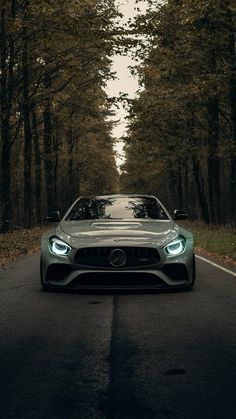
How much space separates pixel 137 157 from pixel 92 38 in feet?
98.2

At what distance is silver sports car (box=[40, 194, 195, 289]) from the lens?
7.77 metres

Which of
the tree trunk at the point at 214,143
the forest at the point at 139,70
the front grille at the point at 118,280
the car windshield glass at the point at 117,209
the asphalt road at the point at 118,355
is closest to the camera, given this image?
the asphalt road at the point at 118,355

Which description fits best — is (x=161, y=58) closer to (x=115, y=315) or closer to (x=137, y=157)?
(x=115, y=315)

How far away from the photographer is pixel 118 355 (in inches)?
197

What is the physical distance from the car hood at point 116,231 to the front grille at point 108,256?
→ 10 cm

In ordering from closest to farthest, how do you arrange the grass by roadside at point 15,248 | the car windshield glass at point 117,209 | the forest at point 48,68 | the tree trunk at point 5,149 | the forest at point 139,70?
the car windshield glass at point 117,209
the grass by roadside at point 15,248
the forest at point 48,68
the forest at point 139,70
the tree trunk at point 5,149

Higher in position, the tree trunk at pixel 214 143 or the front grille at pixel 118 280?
the tree trunk at pixel 214 143

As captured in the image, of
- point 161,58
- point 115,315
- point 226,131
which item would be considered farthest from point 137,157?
point 115,315

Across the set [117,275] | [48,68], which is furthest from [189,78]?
[117,275]

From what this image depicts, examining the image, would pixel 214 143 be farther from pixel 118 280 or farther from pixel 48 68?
pixel 118 280

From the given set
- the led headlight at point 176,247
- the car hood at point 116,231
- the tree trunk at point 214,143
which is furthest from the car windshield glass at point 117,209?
the tree trunk at point 214,143

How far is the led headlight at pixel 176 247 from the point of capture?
792 cm

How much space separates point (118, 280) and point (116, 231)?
2.27 ft

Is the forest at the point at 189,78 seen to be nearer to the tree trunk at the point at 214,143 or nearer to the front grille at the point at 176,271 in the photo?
the tree trunk at the point at 214,143
